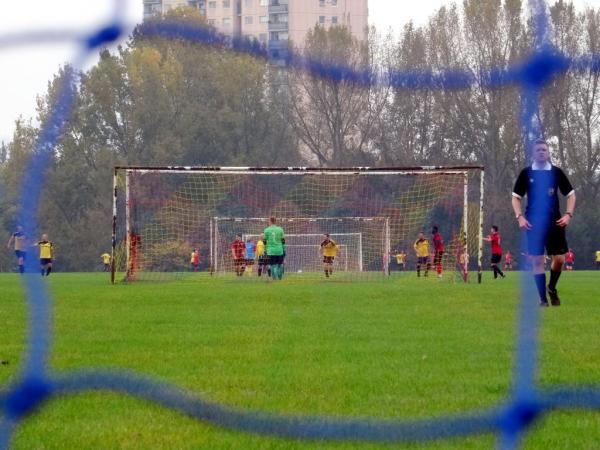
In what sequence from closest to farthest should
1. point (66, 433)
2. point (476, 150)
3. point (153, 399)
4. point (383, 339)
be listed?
1. point (66, 433)
2. point (153, 399)
3. point (383, 339)
4. point (476, 150)

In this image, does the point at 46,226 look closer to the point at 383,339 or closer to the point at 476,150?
the point at 476,150

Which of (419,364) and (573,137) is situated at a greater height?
(573,137)

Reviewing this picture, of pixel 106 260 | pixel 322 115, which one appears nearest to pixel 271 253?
pixel 322 115

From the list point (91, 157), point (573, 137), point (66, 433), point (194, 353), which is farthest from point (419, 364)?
point (91, 157)

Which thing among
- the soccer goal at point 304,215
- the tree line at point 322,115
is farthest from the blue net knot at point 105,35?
the soccer goal at point 304,215

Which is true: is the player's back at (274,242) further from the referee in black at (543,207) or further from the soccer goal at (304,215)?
the referee in black at (543,207)

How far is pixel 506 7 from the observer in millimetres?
14523

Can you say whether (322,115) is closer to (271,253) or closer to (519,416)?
(519,416)

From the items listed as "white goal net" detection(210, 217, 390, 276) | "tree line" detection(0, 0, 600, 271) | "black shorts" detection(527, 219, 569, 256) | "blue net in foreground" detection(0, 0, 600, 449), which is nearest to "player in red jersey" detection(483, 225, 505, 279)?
"tree line" detection(0, 0, 600, 271)

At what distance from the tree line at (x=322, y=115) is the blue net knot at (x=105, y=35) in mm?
1210

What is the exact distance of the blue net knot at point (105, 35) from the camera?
4.96 meters

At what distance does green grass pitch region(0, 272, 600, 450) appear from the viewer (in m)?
5.10

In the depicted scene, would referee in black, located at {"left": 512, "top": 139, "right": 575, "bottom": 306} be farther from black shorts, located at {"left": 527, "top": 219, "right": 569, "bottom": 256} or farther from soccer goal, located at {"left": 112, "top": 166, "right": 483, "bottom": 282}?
soccer goal, located at {"left": 112, "top": 166, "right": 483, "bottom": 282}

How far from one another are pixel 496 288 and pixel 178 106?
36.3 feet
